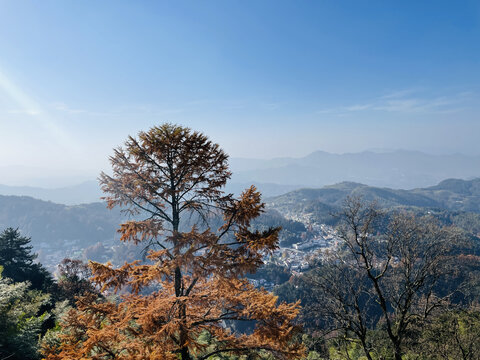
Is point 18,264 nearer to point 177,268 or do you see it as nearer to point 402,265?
point 177,268

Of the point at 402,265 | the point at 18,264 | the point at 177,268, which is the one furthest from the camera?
A: the point at 18,264

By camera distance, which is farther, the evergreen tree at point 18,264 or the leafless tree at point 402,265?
the evergreen tree at point 18,264

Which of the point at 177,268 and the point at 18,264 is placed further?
the point at 18,264

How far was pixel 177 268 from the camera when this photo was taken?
6562 millimetres

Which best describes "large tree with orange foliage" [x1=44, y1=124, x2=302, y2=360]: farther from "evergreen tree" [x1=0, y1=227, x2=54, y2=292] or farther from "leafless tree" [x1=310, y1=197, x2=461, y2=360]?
"evergreen tree" [x1=0, y1=227, x2=54, y2=292]

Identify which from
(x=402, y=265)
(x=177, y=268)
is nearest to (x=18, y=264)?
(x=177, y=268)

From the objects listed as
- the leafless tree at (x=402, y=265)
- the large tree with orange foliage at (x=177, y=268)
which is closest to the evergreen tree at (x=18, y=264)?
the large tree with orange foliage at (x=177, y=268)

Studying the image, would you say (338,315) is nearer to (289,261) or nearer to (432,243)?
(432,243)

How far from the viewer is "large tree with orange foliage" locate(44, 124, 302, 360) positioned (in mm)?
5488

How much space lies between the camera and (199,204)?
24.2 ft

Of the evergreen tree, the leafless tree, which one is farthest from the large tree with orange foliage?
the evergreen tree

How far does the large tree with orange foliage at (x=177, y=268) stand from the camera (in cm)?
549

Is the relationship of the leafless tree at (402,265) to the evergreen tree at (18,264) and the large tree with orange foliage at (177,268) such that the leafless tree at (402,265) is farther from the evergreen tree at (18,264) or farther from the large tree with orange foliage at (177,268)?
the evergreen tree at (18,264)

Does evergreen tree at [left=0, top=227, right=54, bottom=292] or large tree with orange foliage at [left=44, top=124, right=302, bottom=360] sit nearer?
large tree with orange foliage at [left=44, top=124, right=302, bottom=360]
